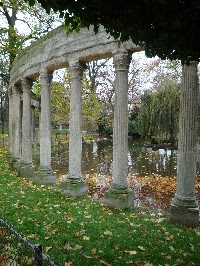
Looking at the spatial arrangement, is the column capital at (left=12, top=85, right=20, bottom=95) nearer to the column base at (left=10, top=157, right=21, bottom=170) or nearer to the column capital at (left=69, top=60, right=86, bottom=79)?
the column base at (left=10, top=157, right=21, bottom=170)

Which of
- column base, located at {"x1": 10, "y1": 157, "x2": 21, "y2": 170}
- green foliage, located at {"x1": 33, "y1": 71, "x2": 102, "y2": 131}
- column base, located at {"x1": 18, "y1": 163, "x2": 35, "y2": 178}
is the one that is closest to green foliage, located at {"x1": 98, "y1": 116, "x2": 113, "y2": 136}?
green foliage, located at {"x1": 33, "y1": 71, "x2": 102, "y2": 131}

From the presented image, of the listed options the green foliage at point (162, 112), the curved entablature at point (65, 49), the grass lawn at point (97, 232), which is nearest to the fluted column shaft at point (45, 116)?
the curved entablature at point (65, 49)

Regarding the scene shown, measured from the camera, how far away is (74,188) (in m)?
10.5

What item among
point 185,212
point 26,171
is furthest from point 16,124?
point 185,212

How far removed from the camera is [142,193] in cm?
1259

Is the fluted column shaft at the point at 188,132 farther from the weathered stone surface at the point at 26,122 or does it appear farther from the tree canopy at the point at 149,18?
the weathered stone surface at the point at 26,122

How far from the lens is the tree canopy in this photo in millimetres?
3793

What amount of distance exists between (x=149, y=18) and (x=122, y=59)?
5059 mm

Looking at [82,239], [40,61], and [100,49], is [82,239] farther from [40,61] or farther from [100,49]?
[40,61]

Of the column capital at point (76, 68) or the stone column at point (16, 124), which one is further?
the stone column at point (16, 124)

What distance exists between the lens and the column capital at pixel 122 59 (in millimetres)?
9008

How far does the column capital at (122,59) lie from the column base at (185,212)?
436 centimetres

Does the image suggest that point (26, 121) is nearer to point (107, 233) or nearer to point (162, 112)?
point (107, 233)

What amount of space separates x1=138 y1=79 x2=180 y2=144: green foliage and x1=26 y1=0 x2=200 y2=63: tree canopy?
18896 mm
